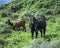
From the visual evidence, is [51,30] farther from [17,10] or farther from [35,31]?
[17,10]

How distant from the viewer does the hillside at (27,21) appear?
16.1 m

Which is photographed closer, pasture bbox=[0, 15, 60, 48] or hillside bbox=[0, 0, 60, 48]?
hillside bbox=[0, 0, 60, 48]

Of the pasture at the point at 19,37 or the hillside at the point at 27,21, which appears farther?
the pasture at the point at 19,37

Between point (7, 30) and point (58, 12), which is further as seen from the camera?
point (58, 12)

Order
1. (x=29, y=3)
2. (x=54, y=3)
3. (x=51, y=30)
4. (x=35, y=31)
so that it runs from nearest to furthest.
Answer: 1. (x=35, y=31)
2. (x=51, y=30)
3. (x=54, y=3)
4. (x=29, y=3)

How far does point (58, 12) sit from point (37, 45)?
18.0 metres

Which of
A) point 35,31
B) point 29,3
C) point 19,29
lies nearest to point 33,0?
point 29,3

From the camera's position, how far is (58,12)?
30.0m

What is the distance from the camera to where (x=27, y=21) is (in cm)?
2711

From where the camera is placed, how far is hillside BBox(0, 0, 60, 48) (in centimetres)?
1607

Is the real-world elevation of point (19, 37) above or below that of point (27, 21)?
above

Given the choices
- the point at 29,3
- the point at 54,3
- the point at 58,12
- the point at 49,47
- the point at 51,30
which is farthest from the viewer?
the point at 29,3

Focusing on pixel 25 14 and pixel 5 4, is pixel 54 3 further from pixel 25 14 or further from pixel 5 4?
pixel 5 4

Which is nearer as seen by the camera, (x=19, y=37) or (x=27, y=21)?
(x=19, y=37)
